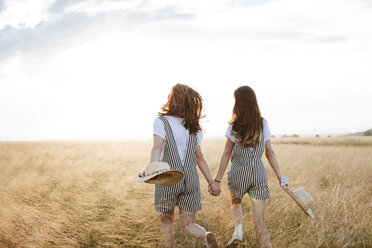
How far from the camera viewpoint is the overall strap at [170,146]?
114 inches

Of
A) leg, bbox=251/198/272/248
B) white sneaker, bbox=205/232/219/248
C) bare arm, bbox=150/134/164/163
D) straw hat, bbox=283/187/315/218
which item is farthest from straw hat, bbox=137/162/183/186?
straw hat, bbox=283/187/315/218

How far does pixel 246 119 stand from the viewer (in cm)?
326

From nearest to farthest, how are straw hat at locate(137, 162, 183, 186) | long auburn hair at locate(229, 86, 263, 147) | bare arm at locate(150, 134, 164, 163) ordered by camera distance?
straw hat at locate(137, 162, 183, 186) < bare arm at locate(150, 134, 164, 163) < long auburn hair at locate(229, 86, 263, 147)

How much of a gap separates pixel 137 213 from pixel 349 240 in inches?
122

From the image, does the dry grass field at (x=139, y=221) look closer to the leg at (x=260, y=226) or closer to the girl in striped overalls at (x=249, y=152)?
the leg at (x=260, y=226)

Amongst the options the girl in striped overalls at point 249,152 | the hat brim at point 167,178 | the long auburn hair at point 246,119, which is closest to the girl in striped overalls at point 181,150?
the hat brim at point 167,178

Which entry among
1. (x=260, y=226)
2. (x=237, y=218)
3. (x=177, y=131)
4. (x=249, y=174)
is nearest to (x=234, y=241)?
(x=237, y=218)

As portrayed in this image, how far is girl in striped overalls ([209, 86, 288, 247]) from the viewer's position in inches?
127

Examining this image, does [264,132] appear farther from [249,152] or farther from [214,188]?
[214,188]

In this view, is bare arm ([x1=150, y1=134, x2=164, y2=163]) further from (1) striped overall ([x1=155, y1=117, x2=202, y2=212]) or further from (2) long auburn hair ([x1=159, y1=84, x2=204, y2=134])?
(2) long auburn hair ([x1=159, y1=84, x2=204, y2=134])

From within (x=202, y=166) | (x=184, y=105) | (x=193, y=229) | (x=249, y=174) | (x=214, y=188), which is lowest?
(x=193, y=229)

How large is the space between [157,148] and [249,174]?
3.86 ft

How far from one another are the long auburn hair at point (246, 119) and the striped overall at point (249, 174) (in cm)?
11

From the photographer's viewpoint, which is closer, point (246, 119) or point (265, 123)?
point (246, 119)
